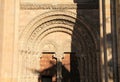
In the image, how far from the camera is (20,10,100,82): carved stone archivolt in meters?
14.9

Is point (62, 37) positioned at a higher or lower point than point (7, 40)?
higher

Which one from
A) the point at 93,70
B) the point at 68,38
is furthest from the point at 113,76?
the point at 68,38

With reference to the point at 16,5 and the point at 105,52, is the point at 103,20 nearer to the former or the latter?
the point at 105,52

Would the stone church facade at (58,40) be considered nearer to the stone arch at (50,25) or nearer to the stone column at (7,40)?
the stone arch at (50,25)

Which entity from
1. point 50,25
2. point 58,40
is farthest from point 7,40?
point 58,40

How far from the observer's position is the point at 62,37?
15398 mm

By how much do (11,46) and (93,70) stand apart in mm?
3740

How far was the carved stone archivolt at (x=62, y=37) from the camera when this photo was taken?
1489 cm

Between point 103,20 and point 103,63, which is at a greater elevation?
point 103,20

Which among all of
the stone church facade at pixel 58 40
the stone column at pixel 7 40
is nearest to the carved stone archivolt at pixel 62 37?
the stone church facade at pixel 58 40

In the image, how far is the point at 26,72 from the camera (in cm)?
1484

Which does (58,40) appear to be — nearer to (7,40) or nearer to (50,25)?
(50,25)

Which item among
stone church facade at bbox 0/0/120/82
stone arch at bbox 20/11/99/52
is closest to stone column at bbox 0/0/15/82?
stone church facade at bbox 0/0/120/82

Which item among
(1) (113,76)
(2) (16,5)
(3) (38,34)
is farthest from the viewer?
(3) (38,34)
